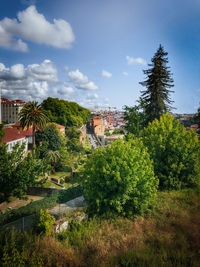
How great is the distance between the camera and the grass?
575cm

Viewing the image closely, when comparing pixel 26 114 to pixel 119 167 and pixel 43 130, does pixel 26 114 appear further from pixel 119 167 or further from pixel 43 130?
pixel 119 167

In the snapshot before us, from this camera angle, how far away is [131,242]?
22.9 ft

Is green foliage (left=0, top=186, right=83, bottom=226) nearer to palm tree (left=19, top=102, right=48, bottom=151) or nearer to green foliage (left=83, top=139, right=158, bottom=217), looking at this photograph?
green foliage (left=83, top=139, right=158, bottom=217)

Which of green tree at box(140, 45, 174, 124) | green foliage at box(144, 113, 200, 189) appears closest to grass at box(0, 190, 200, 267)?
green foliage at box(144, 113, 200, 189)

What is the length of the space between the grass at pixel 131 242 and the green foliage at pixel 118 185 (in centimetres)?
81

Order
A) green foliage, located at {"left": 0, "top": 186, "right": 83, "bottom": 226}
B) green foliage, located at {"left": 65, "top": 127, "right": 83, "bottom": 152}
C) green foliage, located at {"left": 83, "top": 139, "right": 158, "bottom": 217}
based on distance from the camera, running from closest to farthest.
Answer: green foliage, located at {"left": 83, "top": 139, "right": 158, "bottom": 217} < green foliage, located at {"left": 0, "top": 186, "right": 83, "bottom": 226} < green foliage, located at {"left": 65, "top": 127, "right": 83, "bottom": 152}

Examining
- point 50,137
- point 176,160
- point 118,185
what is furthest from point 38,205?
point 50,137

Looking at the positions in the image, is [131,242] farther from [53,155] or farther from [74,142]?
[74,142]

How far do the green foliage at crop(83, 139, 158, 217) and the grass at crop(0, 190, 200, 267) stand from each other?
0.81 meters

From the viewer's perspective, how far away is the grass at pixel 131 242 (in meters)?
5.75

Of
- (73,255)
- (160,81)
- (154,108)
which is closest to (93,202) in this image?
(73,255)

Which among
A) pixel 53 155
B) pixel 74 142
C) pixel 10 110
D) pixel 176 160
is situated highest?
pixel 10 110

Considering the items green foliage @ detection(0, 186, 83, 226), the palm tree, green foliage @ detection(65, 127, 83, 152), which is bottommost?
green foliage @ detection(0, 186, 83, 226)

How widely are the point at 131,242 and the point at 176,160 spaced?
898 cm
